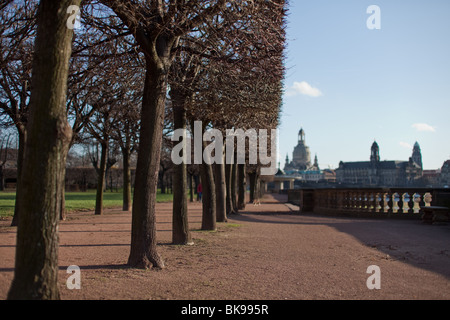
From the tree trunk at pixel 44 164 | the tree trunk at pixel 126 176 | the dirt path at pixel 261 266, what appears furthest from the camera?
the tree trunk at pixel 126 176

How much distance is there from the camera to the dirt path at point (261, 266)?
6461 millimetres

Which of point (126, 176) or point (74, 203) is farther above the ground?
point (126, 176)

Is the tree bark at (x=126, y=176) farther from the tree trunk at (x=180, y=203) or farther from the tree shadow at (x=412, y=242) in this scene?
the tree trunk at (x=180, y=203)

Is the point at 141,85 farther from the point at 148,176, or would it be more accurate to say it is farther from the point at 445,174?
the point at 445,174

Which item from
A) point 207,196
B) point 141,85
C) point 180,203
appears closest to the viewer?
point 180,203

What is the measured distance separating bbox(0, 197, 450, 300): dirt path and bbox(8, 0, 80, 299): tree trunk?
1.18 m

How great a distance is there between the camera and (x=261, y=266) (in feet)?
28.8

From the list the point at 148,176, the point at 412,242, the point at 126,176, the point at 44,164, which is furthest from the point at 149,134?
the point at 126,176

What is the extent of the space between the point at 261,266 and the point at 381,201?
47.7 ft

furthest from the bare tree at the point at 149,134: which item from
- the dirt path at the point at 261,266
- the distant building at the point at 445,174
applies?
the distant building at the point at 445,174

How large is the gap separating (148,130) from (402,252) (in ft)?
22.8

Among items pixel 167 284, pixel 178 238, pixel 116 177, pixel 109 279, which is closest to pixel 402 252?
pixel 178 238

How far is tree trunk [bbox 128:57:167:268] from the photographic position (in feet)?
27.1

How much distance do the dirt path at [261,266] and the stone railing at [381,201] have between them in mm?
6101
